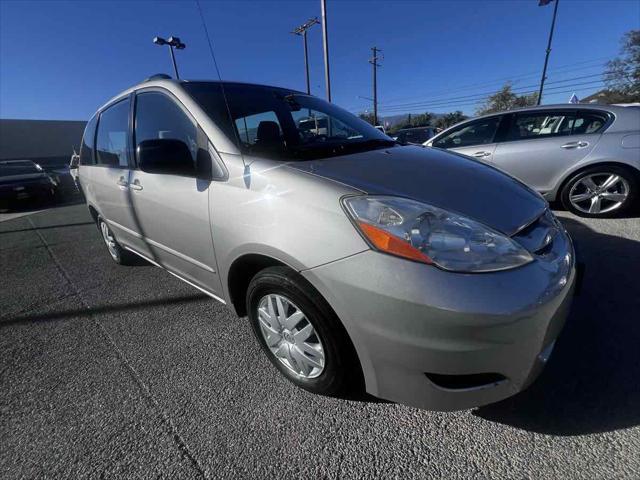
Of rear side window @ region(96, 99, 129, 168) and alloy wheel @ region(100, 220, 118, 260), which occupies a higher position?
rear side window @ region(96, 99, 129, 168)

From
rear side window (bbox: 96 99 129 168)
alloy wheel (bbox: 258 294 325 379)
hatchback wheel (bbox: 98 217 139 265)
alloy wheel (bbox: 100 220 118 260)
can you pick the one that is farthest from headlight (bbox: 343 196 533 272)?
alloy wheel (bbox: 100 220 118 260)

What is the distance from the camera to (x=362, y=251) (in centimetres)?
118

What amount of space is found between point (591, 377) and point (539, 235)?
84 cm

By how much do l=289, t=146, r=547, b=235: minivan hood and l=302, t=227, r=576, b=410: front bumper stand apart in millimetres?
259

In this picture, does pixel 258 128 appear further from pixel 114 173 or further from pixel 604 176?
pixel 604 176

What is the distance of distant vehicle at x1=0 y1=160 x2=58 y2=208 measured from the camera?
8.45 meters

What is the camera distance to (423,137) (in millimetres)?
15586

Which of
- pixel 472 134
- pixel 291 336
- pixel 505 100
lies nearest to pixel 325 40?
pixel 472 134

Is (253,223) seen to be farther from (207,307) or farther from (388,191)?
(207,307)

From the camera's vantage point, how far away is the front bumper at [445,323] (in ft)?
3.54

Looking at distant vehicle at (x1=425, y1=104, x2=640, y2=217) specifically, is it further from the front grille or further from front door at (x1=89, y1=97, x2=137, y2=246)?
front door at (x1=89, y1=97, x2=137, y2=246)

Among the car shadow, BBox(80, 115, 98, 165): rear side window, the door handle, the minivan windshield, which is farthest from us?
the door handle

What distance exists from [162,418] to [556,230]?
2113mm

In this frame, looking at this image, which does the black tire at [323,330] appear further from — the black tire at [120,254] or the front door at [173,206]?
the black tire at [120,254]
